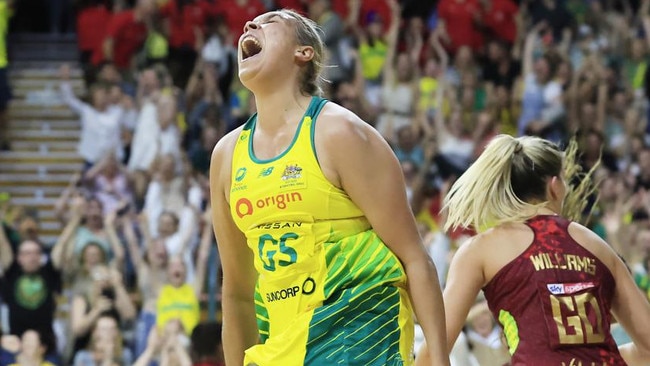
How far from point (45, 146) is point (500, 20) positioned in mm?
5612

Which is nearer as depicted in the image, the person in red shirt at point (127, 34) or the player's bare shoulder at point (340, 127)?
the player's bare shoulder at point (340, 127)

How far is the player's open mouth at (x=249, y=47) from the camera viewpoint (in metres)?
3.93

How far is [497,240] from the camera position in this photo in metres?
4.34

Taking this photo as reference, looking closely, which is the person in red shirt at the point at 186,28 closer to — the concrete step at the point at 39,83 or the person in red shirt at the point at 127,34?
the person in red shirt at the point at 127,34

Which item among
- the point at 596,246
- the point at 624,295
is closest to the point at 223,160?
the point at 596,246

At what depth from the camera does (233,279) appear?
4191 millimetres

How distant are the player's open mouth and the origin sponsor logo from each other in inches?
52.2

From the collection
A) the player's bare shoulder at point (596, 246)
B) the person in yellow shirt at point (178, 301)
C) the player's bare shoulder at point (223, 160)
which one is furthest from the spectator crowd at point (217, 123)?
the player's bare shoulder at point (223, 160)

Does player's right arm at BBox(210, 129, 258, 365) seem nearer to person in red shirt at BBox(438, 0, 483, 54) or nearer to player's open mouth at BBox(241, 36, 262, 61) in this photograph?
player's open mouth at BBox(241, 36, 262, 61)

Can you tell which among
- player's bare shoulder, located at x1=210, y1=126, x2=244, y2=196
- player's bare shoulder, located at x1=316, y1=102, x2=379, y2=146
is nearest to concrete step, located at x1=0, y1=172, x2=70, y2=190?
player's bare shoulder, located at x1=210, y1=126, x2=244, y2=196

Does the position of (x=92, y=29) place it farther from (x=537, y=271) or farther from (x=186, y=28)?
(x=537, y=271)

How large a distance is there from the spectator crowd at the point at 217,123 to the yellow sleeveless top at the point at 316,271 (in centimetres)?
488

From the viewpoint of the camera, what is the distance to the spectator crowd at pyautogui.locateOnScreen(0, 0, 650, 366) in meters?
9.76

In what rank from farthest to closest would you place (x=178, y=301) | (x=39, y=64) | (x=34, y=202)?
(x=39, y=64) < (x=34, y=202) < (x=178, y=301)
